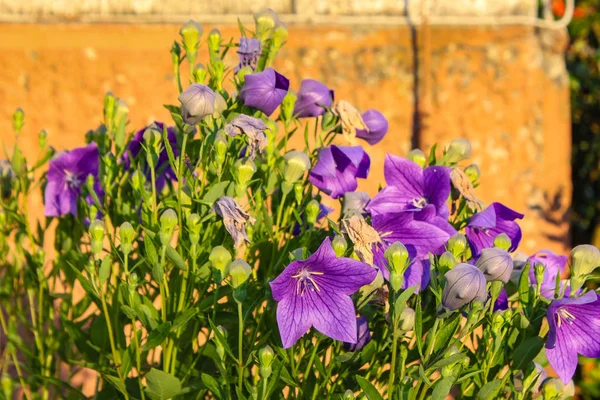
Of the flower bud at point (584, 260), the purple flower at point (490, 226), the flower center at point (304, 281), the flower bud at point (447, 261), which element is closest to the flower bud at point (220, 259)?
the flower center at point (304, 281)

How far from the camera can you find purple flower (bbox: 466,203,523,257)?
1390 mm

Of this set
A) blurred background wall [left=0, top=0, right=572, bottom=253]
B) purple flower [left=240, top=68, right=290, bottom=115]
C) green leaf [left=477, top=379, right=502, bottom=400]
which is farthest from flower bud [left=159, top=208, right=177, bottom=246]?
blurred background wall [left=0, top=0, right=572, bottom=253]

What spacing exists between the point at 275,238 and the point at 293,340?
0.32 metres

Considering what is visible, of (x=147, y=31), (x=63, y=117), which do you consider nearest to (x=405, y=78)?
(x=147, y=31)

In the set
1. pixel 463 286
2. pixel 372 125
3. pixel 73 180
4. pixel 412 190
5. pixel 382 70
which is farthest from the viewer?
pixel 382 70

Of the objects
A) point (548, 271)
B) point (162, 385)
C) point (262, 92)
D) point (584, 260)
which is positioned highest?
point (262, 92)

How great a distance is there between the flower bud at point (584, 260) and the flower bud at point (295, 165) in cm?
46

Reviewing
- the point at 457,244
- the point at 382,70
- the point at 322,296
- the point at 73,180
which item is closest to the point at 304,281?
the point at 322,296

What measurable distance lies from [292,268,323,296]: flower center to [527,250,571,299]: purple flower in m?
0.38

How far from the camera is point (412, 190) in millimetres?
1484

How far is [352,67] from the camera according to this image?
11.8ft

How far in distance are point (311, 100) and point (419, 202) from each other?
29 cm

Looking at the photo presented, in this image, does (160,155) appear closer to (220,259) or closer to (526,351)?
(220,259)

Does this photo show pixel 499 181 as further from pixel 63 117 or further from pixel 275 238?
pixel 275 238
